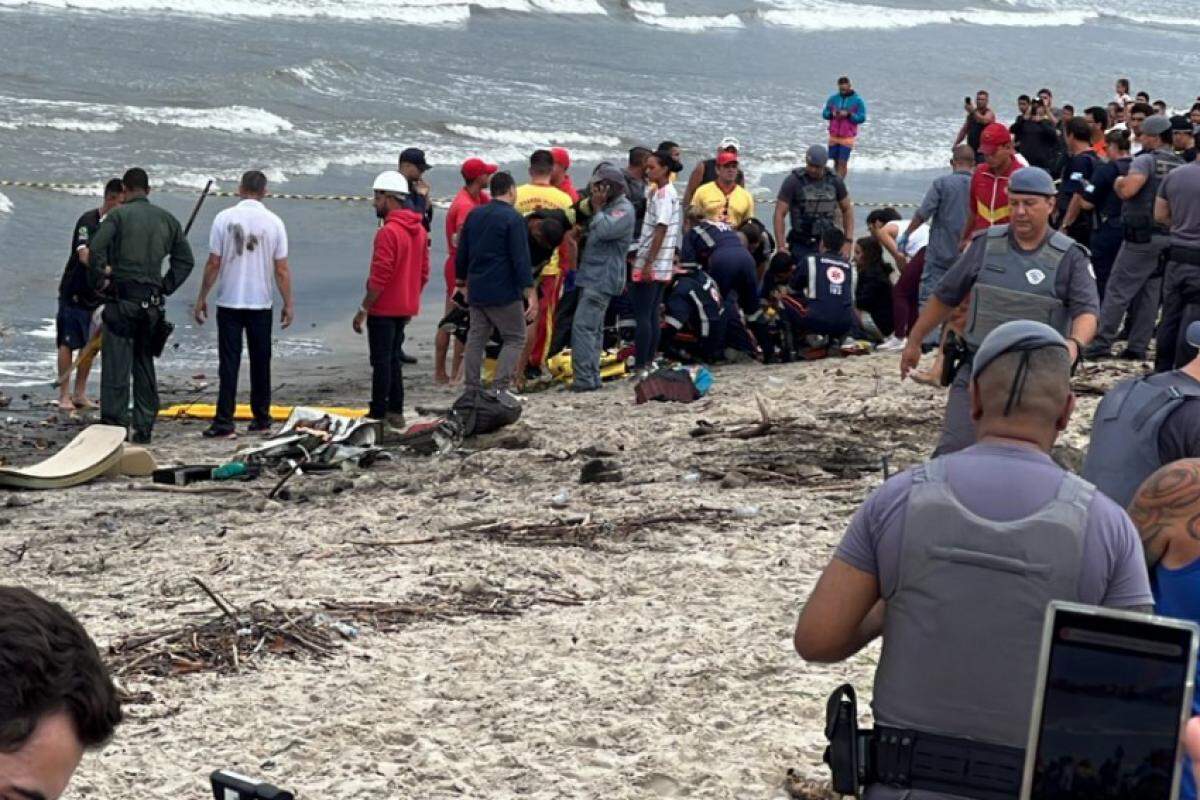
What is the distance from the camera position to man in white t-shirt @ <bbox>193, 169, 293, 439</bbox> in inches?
475

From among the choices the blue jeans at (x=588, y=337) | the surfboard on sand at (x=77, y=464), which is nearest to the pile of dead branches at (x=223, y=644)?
the surfboard on sand at (x=77, y=464)

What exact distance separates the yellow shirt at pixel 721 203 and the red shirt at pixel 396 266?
9.85 ft

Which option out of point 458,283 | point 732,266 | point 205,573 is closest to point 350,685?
point 205,573

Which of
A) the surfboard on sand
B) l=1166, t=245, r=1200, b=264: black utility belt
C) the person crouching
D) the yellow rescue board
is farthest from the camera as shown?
the person crouching

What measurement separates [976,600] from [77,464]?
7894mm

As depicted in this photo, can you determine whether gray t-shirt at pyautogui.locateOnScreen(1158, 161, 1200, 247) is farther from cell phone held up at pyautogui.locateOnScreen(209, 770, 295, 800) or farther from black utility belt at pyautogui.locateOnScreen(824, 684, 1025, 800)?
cell phone held up at pyautogui.locateOnScreen(209, 770, 295, 800)

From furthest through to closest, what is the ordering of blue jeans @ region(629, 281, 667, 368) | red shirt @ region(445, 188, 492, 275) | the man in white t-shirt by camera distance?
red shirt @ region(445, 188, 492, 275), blue jeans @ region(629, 281, 667, 368), the man in white t-shirt

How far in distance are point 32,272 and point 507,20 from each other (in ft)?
115

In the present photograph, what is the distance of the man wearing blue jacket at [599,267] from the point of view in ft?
41.6

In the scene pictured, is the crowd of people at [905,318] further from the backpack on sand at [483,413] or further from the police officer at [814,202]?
the backpack on sand at [483,413]

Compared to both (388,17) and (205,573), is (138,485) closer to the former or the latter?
(205,573)

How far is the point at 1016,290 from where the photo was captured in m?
6.92

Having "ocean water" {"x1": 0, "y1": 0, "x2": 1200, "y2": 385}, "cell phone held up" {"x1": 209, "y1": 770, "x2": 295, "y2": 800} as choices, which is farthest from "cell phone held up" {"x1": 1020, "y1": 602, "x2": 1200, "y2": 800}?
"ocean water" {"x1": 0, "y1": 0, "x2": 1200, "y2": 385}

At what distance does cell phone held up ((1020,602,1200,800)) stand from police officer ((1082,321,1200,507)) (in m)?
1.95
